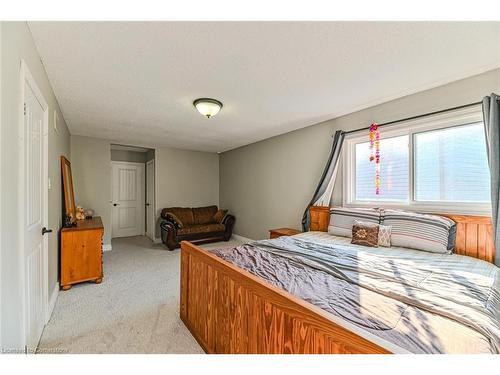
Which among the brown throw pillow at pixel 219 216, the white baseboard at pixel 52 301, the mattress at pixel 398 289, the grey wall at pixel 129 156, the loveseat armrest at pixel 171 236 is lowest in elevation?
the white baseboard at pixel 52 301

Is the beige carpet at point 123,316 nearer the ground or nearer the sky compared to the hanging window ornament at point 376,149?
nearer the ground

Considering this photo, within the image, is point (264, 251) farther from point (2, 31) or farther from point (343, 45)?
point (2, 31)

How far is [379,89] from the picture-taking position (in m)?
2.42

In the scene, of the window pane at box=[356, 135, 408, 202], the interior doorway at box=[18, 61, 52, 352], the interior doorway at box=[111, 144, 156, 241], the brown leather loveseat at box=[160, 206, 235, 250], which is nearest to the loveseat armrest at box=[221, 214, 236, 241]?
the brown leather loveseat at box=[160, 206, 235, 250]

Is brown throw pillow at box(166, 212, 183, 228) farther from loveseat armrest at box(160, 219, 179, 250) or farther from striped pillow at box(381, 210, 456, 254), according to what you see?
striped pillow at box(381, 210, 456, 254)

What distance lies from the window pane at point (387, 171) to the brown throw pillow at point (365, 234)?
26.0 inches

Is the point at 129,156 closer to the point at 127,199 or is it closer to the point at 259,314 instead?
the point at 127,199

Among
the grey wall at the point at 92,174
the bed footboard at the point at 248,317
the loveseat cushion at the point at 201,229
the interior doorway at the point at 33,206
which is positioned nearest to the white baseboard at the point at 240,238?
the loveseat cushion at the point at 201,229

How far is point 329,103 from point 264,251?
6.38 ft

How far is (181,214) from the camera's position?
17.4 ft

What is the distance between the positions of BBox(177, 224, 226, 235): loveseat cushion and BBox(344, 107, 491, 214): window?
2923 millimetres

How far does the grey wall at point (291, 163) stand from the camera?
2.35 m

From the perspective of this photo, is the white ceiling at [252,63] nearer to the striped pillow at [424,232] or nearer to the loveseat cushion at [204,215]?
the striped pillow at [424,232]

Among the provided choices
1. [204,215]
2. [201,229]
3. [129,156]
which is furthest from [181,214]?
[129,156]
